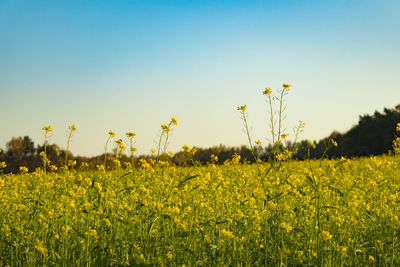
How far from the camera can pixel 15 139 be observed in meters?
16.3

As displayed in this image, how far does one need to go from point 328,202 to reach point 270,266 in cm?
225

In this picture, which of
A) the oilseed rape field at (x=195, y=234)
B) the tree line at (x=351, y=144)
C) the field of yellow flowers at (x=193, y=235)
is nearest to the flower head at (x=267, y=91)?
the oilseed rape field at (x=195, y=234)

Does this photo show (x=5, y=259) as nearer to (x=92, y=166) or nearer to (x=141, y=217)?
(x=141, y=217)

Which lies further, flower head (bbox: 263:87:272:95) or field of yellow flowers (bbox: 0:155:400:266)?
flower head (bbox: 263:87:272:95)

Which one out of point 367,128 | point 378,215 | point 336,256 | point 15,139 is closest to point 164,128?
point 336,256

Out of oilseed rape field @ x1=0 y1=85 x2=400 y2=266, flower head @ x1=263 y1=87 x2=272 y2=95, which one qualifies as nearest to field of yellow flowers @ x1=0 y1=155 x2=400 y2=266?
oilseed rape field @ x1=0 y1=85 x2=400 y2=266

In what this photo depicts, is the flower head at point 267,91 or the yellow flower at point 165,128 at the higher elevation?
the flower head at point 267,91

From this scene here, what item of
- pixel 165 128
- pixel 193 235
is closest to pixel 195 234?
pixel 193 235

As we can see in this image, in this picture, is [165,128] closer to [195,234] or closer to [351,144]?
[195,234]

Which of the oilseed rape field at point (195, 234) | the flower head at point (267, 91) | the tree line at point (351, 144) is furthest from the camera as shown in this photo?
the tree line at point (351, 144)

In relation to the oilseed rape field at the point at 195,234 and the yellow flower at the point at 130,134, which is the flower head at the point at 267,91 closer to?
the oilseed rape field at the point at 195,234

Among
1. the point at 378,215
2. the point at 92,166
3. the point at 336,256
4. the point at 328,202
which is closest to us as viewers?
the point at 336,256

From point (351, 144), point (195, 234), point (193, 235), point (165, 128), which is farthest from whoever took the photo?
point (351, 144)

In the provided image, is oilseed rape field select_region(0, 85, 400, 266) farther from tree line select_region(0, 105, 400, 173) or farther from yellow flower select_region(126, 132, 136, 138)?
tree line select_region(0, 105, 400, 173)
